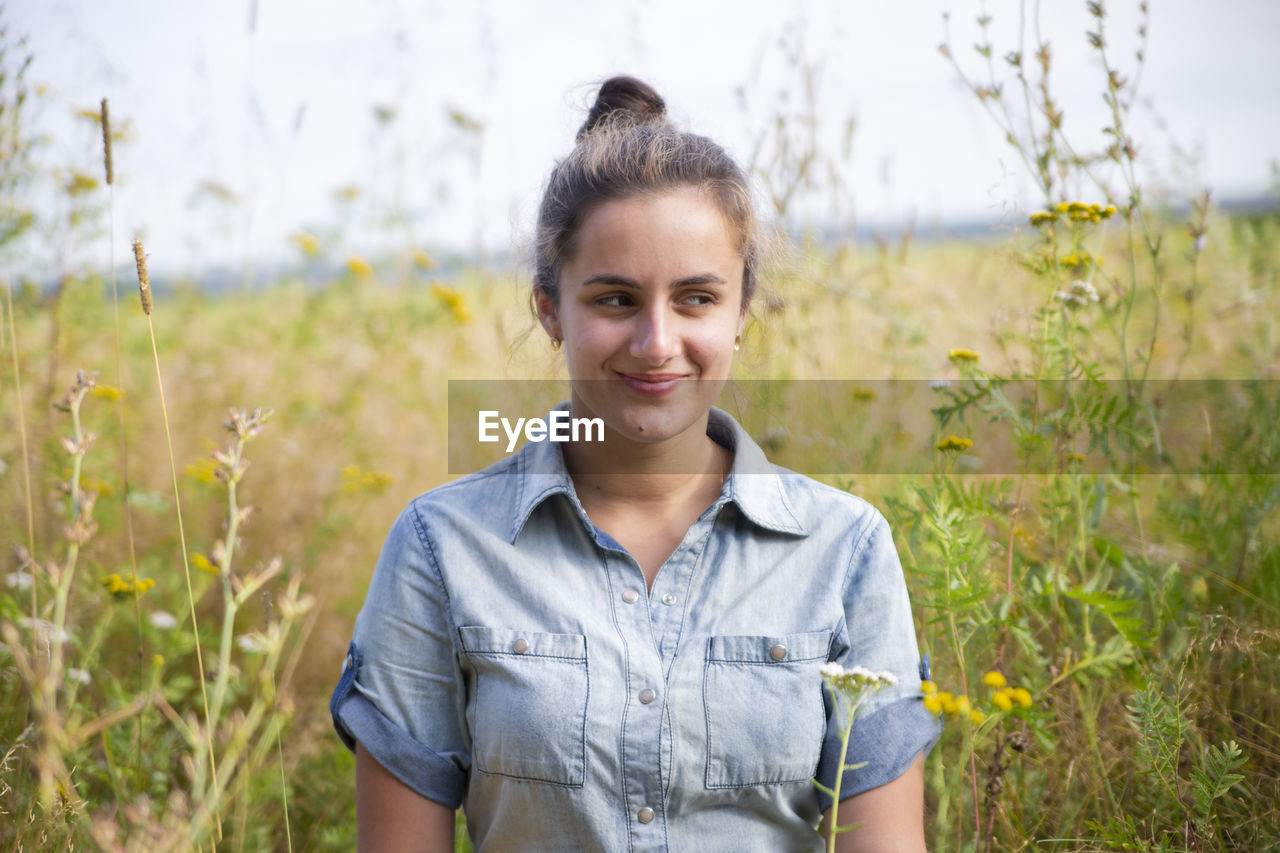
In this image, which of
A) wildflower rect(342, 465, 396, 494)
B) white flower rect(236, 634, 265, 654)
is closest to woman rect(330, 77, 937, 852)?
white flower rect(236, 634, 265, 654)

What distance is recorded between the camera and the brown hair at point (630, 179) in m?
1.50

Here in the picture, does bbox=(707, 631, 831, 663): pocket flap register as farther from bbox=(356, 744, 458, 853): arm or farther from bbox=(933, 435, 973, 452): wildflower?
bbox=(933, 435, 973, 452): wildflower

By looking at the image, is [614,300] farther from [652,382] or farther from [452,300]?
[452,300]

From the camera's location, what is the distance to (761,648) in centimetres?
144

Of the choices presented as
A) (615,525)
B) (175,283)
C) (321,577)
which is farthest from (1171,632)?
(175,283)

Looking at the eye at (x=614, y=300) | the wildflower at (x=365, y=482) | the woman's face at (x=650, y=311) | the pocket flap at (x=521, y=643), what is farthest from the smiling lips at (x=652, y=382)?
the wildflower at (x=365, y=482)

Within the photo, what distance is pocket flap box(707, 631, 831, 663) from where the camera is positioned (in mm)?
1433

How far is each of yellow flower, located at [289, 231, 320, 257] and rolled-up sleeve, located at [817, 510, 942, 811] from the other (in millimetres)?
2939

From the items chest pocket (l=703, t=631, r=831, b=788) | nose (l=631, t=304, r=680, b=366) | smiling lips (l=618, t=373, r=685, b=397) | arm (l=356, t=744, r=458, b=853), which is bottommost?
arm (l=356, t=744, r=458, b=853)

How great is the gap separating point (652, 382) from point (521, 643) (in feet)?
1.45

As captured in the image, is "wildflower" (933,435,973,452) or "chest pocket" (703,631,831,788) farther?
"wildflower" (933,435,973,452)

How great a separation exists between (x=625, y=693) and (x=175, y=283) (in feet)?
10.9

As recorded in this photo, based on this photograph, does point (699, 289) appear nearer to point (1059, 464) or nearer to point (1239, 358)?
point (1059, 464)

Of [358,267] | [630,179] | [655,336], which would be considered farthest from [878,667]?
[358,267]
